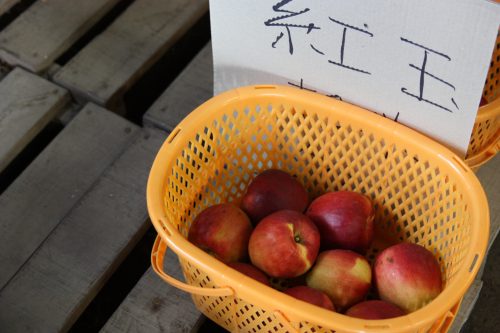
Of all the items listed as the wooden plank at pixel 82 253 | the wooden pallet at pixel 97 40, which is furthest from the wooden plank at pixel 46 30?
the wooden plank at pixel 82 253

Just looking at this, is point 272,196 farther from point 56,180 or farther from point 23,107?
point 23,107

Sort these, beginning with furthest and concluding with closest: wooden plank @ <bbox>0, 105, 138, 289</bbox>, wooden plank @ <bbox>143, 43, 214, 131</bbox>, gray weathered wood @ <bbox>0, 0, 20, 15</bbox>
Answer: gray weathered wood @ <bbox>0, 0, 20, 15</bbox>, wooden plank @ <bbox>143, 43, 214, 131</bbox>, wooden plank @ <bbox>0, 105, 138, 289</bbox>

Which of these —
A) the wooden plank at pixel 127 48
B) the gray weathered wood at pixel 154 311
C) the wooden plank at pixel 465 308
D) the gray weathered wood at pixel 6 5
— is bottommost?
the gray weathered wood at pixel 154 311

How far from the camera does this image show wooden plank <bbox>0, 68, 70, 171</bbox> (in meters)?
0.99

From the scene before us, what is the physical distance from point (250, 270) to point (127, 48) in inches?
22.4

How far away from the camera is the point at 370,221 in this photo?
0.78m

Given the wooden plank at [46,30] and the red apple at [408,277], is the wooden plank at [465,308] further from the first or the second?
the wooden plank at [46,30]

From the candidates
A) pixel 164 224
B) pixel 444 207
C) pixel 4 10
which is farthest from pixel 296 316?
pixel 4 10

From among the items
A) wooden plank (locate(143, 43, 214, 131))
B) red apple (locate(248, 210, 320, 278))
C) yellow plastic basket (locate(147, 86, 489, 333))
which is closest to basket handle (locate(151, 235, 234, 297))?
yellow plastic basket (locate(147, 86, 489, 333))

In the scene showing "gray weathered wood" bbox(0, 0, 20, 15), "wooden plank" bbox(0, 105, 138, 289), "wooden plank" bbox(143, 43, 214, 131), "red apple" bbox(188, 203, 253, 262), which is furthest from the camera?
"gray weathered wood" bbox(0, 0, 20, 15)

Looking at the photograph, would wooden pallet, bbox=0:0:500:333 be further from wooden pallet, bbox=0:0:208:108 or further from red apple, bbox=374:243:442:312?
red apple, bbox=374:243:442:312

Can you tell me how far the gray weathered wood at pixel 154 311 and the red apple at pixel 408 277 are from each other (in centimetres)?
27

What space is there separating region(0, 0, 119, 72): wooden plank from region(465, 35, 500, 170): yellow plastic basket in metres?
0.74

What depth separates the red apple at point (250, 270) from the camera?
715 mm
